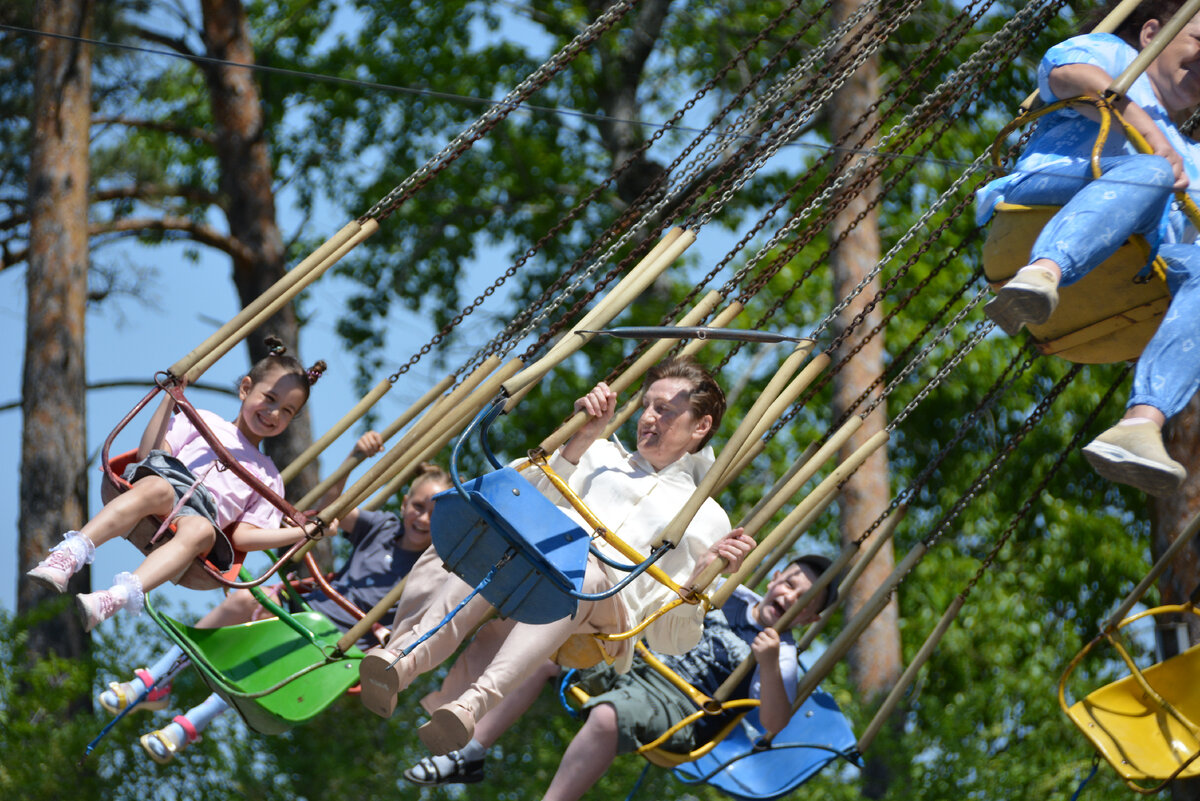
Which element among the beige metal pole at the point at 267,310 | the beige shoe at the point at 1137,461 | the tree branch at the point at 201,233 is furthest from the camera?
the tree branch at the point at 201,233

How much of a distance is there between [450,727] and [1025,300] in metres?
1.79

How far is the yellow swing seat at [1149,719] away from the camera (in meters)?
4.95

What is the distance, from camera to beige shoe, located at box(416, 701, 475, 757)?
4066 millimetres

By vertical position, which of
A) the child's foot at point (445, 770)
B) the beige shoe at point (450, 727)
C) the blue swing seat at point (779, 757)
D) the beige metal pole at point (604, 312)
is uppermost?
the beige metal pole at point (604, 312)

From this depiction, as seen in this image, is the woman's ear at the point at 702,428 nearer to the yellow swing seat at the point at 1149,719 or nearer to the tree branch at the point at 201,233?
the yellow swing seat at the point at 1149,719

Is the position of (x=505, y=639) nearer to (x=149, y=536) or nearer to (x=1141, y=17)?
(x=149, y=536)

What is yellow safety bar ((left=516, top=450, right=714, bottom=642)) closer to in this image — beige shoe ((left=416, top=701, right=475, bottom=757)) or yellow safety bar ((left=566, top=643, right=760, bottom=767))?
beige shoe ((left=416, top=701, right=475, bottom=757))

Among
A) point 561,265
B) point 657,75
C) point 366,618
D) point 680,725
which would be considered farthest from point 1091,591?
point 366,618

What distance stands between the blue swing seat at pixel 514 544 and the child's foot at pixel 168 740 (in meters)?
2.06

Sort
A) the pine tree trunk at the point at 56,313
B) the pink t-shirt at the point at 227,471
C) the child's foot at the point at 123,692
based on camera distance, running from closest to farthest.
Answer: the pink t-shirt at the point at 227,471, the child's foot at the point at 123,692, the pine tree trunk at the point at 56,313

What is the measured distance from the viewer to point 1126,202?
369 cm

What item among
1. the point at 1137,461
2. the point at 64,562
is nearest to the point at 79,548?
the point at 64,562

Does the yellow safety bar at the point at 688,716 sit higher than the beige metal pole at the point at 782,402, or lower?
lower

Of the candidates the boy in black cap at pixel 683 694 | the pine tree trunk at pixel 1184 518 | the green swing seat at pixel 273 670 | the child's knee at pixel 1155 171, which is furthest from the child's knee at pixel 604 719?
the pine tree trunk at pixel 1184 518
